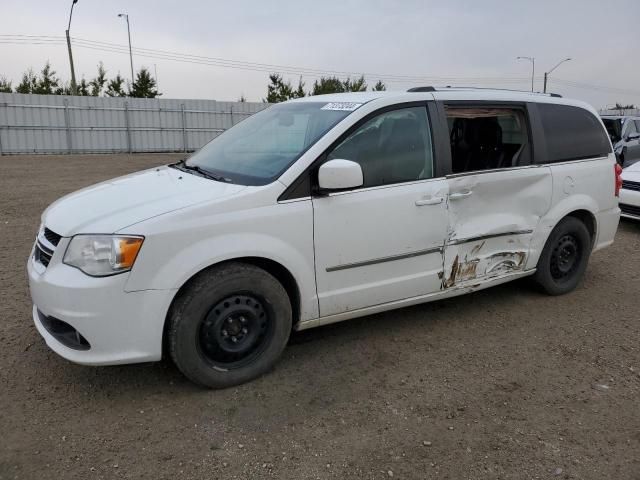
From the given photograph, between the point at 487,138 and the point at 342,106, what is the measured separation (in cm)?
133

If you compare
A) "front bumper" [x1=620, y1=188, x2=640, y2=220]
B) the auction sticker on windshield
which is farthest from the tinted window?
"front bumper" [x1=620, y1=188, x2=640, y2=220]

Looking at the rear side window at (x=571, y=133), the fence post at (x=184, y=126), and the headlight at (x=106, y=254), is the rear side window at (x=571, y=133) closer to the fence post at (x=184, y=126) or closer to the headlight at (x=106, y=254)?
the headlight at (x=106, y=254)

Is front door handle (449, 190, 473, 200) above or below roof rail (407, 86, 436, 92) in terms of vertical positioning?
below

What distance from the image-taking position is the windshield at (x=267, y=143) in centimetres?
335

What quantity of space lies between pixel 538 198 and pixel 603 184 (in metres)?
0.94

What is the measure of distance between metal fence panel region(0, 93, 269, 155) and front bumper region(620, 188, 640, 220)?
15.4 meters

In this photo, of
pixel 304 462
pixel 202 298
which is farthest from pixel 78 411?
pixel 304 462

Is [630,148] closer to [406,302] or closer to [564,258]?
[564,258]

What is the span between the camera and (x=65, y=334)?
2.93 meters

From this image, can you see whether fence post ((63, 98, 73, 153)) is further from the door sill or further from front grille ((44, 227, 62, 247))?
the door sill

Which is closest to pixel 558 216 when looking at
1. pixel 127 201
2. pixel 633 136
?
pixel 127 201

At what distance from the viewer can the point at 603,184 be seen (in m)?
4.82

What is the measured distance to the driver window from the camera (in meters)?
3.47

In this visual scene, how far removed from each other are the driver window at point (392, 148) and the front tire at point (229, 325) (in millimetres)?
951
